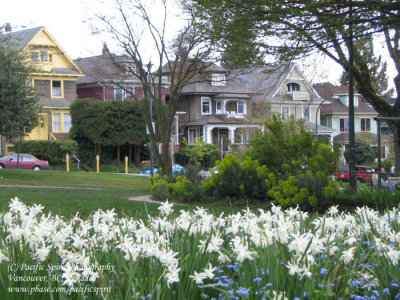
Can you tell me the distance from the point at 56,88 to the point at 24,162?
37.5 ft

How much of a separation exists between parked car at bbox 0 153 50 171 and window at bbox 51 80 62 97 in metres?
10.3

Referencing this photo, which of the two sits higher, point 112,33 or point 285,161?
point 112,33

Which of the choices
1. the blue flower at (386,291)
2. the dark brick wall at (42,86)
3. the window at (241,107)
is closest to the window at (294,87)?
the window at (241,107)

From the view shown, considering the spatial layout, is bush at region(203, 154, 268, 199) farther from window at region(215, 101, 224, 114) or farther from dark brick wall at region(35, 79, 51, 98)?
window at region(215, 101, 224, 114)

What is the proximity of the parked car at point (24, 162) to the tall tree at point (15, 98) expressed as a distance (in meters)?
12.6

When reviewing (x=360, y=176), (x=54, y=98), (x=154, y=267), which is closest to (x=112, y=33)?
(x=154, y=267)

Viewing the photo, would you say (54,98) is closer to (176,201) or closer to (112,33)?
(112,33)

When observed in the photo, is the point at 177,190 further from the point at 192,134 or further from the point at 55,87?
the point at 192,134

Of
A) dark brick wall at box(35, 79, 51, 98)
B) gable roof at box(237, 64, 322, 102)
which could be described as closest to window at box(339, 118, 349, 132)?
dark brick wall at box(35, 79, 51, 98)

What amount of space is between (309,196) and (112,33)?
12426mm

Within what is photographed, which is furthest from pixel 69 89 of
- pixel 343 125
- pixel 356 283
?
pixel 356 283

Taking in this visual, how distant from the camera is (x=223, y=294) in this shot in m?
3.03

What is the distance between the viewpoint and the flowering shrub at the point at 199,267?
301 cm

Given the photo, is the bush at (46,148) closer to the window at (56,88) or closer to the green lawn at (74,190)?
the window at (56,88)
